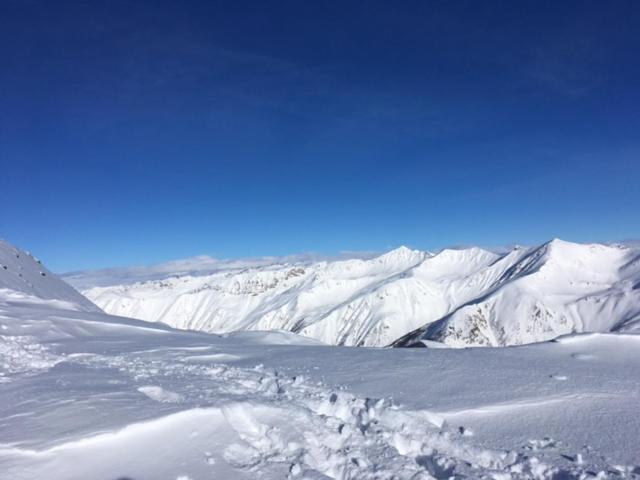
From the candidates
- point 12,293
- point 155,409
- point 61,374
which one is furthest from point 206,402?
point 12,293

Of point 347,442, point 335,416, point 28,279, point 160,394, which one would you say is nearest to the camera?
point 347,442

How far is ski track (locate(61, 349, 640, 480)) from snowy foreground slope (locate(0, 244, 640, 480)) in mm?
25

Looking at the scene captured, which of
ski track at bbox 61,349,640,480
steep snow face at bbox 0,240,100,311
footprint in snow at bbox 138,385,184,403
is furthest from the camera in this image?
steep snow face at bbox 0,240,100,311

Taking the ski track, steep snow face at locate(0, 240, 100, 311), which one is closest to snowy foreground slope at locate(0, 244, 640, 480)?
the ski track

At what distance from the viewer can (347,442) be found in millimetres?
6855

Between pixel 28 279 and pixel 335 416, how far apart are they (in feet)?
117

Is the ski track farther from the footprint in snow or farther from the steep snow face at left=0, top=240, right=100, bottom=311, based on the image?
the steep snow face at left=0, top=240, right=100, bottom=311

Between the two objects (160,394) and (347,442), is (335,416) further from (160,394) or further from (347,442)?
(160,394)

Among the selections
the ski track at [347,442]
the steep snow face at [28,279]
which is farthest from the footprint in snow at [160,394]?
the steep snow face at [28,279]

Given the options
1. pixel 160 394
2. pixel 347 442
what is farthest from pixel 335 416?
pixel 160 394

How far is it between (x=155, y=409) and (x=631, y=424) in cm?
764

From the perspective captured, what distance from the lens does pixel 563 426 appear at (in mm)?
6934

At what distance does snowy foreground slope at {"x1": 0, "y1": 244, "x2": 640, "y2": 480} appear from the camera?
5875 mm

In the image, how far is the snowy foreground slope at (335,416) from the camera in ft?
19.3
